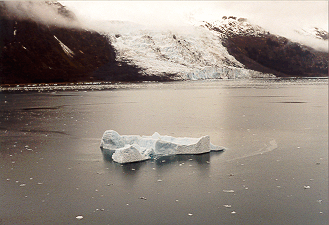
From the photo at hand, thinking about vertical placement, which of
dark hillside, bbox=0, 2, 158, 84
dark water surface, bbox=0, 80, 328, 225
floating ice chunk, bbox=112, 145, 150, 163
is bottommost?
dark water surface, bbox=0, 80, 328, 225

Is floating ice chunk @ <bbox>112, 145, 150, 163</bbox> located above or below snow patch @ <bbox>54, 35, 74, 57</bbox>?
below

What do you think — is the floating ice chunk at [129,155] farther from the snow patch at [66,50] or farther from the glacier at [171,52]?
the snow patch at [66,50]

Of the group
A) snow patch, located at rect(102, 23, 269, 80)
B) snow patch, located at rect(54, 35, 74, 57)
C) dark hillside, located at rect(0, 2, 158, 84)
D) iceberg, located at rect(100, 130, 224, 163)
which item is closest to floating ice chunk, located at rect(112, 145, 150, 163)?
iceberg, located at rect(100, 130, 224, 163)

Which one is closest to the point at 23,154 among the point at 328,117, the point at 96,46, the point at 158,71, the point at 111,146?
the point at 111,146

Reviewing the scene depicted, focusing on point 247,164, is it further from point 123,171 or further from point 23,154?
point 23,154

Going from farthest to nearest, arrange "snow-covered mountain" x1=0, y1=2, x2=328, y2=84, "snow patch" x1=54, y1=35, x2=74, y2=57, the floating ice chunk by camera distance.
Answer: "snow patch" x1=54, y1=35, x2=74, y2=57, "snow-covered mountain" x1=0, y1=2, x2=328, y2=84, the floating ice chunk

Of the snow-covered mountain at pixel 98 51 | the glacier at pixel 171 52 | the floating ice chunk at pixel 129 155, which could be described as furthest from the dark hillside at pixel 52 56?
the floating ice chunk at pixel 129 155

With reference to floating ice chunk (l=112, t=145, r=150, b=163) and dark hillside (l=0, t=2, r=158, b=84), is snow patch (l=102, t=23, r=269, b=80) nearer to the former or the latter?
dark hillside (l=0, t=2, r=158, b=84)
